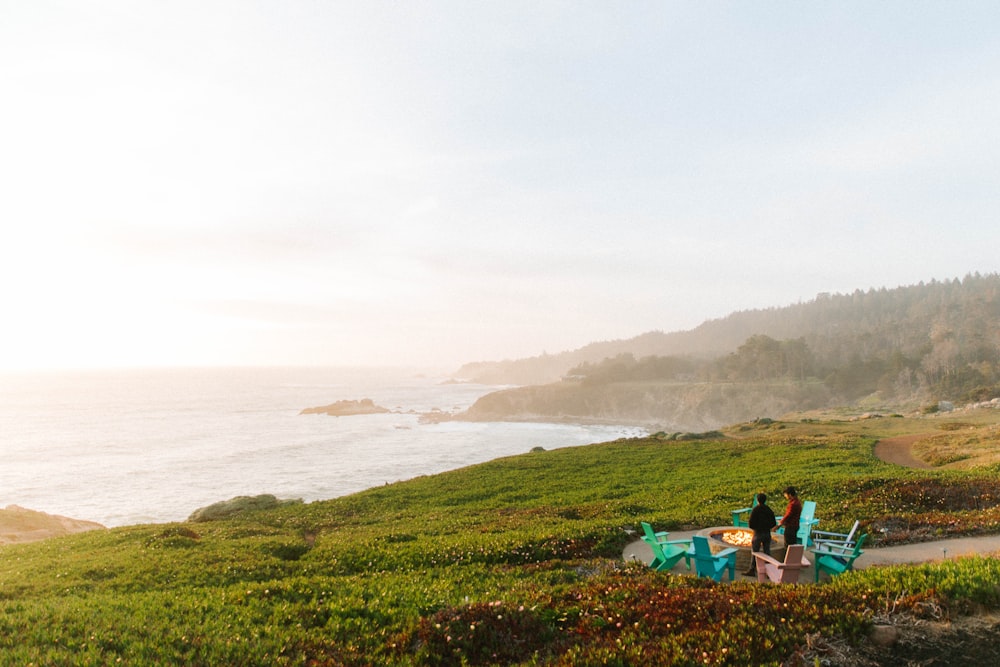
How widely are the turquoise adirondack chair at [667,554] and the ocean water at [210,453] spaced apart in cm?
5044

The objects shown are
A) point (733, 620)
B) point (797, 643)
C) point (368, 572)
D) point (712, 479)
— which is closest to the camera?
point (797, 643)

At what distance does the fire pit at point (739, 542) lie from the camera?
13.0 meters

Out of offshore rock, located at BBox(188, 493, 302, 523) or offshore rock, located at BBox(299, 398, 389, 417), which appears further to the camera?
offshore rock, located at BBox(299, 398, 389, 417)

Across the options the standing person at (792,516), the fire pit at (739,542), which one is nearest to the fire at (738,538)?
the fire pit at (739,542)

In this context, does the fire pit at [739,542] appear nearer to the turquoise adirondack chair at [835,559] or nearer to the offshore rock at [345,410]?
the turquoise adirondack chair at [835,559]

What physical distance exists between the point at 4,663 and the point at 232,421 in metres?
143

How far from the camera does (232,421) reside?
134 m

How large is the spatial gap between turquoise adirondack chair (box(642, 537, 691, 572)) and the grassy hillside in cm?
86

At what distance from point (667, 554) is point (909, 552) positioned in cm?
700

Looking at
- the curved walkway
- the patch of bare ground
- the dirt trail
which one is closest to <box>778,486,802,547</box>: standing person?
the curved walkway

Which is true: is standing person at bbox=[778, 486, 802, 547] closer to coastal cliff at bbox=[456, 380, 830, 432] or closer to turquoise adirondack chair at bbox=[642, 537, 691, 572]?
turquoise adirondack chair at bbox=[642, 537, 691, 572]

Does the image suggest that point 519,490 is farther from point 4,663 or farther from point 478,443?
point 478,443

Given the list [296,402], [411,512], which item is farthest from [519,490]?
[296,402]

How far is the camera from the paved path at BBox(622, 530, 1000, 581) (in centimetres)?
1296
